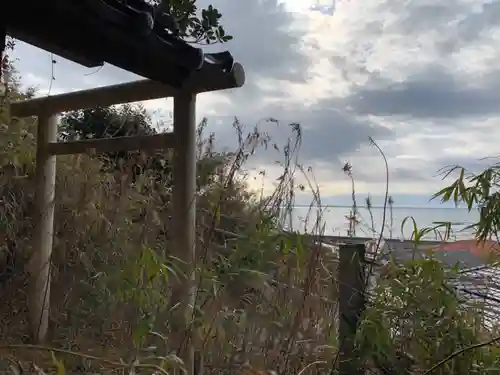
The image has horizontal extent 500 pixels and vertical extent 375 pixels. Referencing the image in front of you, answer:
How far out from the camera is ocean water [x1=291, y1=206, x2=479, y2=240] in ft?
5.53

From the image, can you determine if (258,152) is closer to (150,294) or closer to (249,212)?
(249,212)

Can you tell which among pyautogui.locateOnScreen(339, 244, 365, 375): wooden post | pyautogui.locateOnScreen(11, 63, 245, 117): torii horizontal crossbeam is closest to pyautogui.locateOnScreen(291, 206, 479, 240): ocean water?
pyautogui.locateOnScreen(339, 244, 365, 375): wooden post

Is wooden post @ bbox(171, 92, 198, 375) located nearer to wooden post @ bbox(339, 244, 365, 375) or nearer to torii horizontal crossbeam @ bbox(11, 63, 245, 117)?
torii horizontal crossbeam @ bbox(11, 63, 245, 117)

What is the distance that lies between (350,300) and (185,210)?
0.82 meters

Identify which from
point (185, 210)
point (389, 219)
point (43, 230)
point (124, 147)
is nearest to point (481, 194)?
point (389, 219)

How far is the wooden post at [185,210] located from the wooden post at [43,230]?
112 centimetres

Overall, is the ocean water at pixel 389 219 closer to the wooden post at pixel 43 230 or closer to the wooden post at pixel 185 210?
the wooden post at pixel 185 210

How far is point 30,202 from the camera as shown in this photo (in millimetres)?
3381

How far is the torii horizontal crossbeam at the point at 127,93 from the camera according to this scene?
2158 millimetres

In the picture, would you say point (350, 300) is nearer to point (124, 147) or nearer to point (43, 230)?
point (124, 147)

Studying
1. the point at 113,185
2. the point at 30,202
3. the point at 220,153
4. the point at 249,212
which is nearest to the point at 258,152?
the point at 249,212

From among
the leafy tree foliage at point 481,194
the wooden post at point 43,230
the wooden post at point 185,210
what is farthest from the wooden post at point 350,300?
the wooden post at point 43,230

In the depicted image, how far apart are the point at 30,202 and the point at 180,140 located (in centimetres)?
166

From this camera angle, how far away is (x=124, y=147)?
8.39 feet
